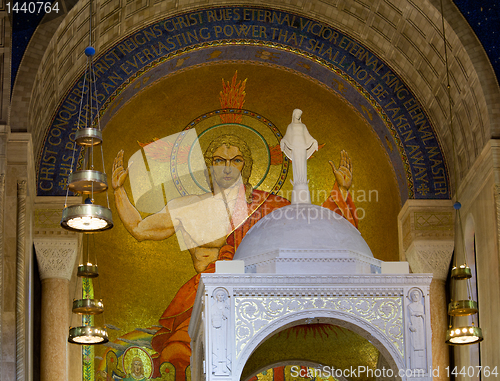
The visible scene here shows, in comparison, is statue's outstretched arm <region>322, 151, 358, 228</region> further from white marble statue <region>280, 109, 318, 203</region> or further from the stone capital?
white marble statue <region>280, 109, 318, 203</region>

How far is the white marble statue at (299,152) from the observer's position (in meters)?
13.3

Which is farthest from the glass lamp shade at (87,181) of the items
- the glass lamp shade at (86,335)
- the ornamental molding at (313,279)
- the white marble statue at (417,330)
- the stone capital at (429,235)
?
the stone capital at (429,235)

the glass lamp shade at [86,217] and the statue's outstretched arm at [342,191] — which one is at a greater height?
the statue's outstretched arm at [342,191]

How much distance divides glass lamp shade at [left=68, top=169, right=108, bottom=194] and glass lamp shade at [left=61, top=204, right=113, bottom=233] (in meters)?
0.38

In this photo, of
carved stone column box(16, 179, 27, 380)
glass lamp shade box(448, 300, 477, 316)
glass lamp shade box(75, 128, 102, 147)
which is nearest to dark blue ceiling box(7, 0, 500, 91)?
carved stone column box(16, 179, 27, 380)

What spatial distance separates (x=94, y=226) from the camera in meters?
11.7

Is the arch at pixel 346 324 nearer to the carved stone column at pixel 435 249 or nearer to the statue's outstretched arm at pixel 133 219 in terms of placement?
the carved stone column at pixel 435 249

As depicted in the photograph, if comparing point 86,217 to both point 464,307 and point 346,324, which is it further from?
point 464,307

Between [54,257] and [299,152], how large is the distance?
5.17 m

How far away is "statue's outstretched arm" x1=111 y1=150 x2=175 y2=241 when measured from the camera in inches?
721

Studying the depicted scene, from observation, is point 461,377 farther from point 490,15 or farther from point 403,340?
point 490,15

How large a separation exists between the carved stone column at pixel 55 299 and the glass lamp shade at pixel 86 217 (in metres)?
4.52

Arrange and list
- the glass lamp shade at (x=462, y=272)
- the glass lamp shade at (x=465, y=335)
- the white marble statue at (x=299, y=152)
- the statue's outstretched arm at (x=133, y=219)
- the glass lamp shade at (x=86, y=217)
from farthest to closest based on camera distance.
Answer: the statue's outstretched arm at (x=133, y=219) < the white marble statue at (x=299, y=152) < the glass lamp shade at (x=462, y=272) < the glass lamp shade at (x=465, y=335) < the glass lamp shade at (x=86, y=217)

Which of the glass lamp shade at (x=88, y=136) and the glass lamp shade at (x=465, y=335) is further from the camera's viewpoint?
the glass lamp shade at (x=465, y=335)
